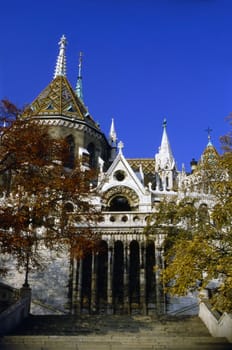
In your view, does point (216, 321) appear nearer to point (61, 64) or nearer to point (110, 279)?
Result: point (110, 279)

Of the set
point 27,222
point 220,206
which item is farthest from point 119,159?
point 220,206

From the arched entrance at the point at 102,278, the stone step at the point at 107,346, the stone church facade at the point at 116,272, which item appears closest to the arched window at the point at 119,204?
the stone church facade at the point at 116,272

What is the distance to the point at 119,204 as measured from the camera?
110ft

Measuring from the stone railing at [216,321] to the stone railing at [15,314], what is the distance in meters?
7.77

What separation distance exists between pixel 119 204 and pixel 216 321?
17.6 metres

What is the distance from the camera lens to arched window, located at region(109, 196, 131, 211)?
32875 millimetres

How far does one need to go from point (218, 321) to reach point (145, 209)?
51.8 feet

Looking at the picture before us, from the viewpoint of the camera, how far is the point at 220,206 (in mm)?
14180

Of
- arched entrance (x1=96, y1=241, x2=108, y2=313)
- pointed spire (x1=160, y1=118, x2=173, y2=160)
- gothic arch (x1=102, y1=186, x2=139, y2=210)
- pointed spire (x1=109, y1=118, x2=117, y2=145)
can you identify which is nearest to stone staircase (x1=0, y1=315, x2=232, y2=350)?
arched entrance (x1=96, y1=241, x2=108, y2=313)

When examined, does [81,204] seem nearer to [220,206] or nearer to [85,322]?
[85,322]

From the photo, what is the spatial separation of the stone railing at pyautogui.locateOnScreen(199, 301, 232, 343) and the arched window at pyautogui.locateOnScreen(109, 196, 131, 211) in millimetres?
14331

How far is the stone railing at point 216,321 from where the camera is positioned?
15.2 m

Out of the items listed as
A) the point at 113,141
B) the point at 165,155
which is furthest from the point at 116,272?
the point at 113,141

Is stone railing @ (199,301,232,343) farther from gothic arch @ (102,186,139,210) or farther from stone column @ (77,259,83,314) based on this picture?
gothic arch @ (102,186,139,210)
